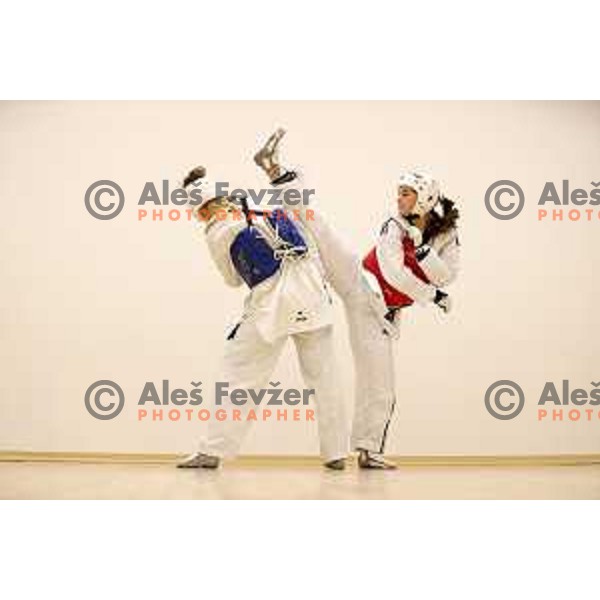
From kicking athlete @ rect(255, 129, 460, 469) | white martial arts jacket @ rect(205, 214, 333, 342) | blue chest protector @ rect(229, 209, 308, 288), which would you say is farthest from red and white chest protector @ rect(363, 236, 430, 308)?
blue chest protector @ rect(229, 209, 308, 288)

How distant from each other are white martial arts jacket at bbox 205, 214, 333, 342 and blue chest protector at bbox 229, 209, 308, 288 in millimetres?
21

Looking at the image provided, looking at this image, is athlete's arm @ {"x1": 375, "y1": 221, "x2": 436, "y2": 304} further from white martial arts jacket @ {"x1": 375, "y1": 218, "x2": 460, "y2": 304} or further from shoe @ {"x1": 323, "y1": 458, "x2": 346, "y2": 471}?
shoe @ {"x1": 323, "y1": 458, "x2": 346, "y2": 471}

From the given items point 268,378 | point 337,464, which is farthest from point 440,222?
point 337,464

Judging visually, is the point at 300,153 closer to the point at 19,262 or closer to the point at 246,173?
the point at 246,173

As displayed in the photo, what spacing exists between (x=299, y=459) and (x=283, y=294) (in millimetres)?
1054

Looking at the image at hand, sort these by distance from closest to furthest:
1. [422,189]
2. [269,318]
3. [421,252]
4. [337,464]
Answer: [269,318] → [337,464] → [421,252] → [422,189]

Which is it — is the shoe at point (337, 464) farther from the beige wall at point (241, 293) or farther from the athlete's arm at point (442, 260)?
the athlete's arm at point (442, 260)

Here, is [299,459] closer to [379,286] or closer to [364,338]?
[364,338]

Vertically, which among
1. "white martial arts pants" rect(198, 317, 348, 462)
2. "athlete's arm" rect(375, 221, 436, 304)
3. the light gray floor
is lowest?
the light gray floor

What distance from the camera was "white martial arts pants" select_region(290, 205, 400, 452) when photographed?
3990 millimetres

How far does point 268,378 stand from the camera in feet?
12.5

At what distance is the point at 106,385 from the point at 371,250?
1472mm

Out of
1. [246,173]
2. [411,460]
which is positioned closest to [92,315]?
[246,173]

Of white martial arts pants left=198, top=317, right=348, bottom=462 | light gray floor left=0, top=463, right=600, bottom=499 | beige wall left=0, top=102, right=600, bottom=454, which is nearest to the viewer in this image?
light gray floor left=0, top=463, right=600, bottom=499
